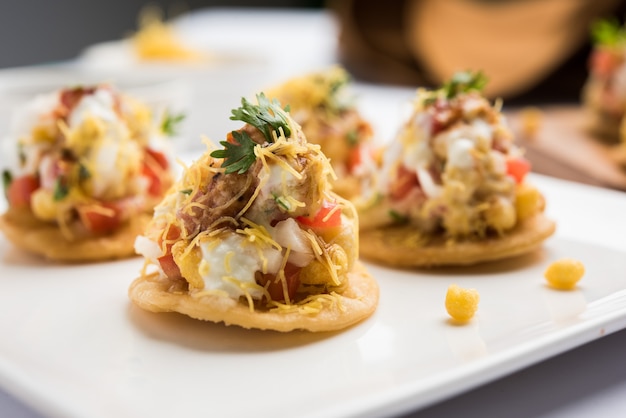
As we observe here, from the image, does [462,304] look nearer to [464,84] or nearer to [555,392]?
[555,392]

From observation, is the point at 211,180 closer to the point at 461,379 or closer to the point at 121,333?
the point at 121,333

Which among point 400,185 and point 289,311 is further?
point 400,185

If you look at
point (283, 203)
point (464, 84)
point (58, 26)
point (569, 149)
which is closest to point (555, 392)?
point (283, 203)

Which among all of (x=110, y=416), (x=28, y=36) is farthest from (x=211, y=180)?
(x=28, y=36)

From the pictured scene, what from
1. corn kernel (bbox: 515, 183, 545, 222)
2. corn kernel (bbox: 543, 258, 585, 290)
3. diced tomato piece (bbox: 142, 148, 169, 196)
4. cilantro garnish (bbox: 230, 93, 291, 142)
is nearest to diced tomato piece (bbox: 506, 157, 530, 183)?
corn kernel (bbox: 515, 183, 545, 222)

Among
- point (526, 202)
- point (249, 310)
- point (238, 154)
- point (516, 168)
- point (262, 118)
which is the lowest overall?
point (249, 310)
